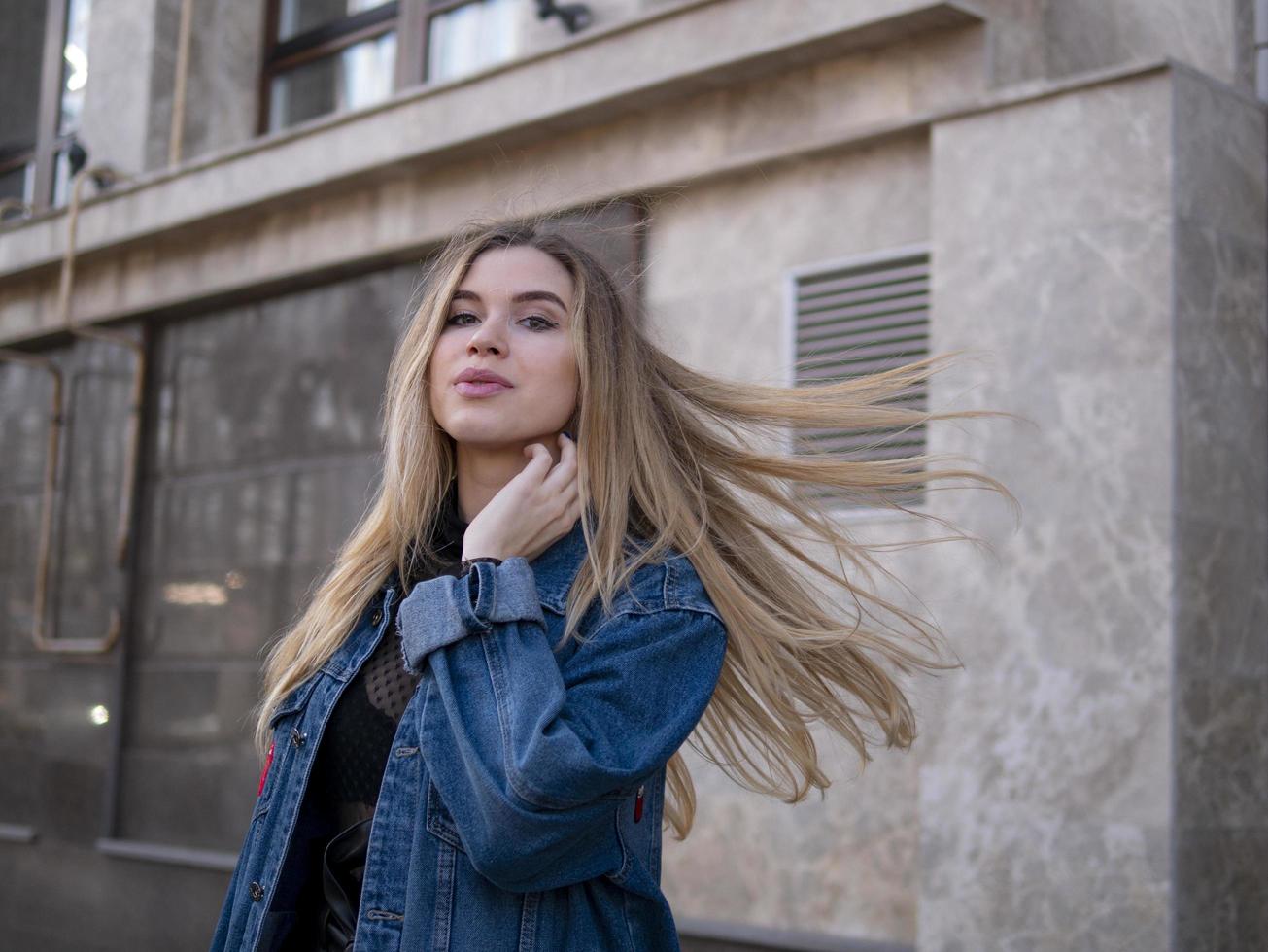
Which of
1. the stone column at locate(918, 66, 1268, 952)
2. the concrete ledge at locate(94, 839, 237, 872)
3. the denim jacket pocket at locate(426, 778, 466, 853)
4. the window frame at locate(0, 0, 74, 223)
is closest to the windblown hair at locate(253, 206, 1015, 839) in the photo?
the denim jacket pocket at locate(426, 778, 466, 853)

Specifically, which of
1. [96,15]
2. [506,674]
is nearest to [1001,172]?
[506,674]

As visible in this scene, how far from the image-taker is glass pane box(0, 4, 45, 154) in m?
12.8

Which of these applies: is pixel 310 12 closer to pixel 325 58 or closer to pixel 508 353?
pixel 325 58

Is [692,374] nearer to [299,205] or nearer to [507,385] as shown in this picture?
[507,385]

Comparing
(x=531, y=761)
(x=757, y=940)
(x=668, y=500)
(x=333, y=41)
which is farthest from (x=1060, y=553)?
(x=333, y=41)

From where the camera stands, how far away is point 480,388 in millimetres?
2719

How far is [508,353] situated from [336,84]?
8.04 metres

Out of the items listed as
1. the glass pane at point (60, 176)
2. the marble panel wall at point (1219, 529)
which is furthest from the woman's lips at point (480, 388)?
the glass pane at point (60, 176)

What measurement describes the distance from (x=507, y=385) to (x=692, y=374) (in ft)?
1.71

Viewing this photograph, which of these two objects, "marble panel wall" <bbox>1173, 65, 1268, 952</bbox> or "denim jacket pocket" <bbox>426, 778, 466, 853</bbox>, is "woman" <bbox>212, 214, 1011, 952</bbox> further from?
"marble panel wall" <bbox>1173, 65, 1268, 952</bbox>

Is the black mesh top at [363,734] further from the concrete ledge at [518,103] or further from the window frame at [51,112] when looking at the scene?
the window frame at [51,112]

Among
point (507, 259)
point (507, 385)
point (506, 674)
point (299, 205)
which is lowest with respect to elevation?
point (506, 674)

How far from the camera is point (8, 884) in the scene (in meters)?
10.3

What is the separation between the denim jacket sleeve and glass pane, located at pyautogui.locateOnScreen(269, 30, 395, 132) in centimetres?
784
